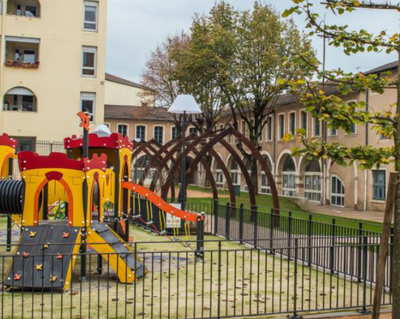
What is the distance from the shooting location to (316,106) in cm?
648

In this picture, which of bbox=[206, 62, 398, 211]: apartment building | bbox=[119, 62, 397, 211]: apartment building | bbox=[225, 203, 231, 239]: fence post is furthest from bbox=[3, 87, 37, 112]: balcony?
bbox=[225, 203, 231, 239]: fence post

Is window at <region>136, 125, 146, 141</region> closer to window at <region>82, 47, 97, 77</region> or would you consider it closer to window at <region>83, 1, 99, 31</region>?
window at <region>82, 47, 97, 77</region>

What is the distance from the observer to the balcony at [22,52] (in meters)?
32.8

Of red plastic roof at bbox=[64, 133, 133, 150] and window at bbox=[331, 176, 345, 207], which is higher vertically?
red plastic roof at bbox=[64, 133, 133, 150]

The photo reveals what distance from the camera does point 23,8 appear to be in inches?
1332

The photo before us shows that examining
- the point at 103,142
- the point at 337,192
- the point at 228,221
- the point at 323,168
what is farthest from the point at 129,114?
the point at 103,142

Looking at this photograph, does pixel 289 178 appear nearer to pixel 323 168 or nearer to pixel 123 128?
pixel 323 168

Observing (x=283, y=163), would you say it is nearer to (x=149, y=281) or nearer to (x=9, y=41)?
(x=9, y=41)

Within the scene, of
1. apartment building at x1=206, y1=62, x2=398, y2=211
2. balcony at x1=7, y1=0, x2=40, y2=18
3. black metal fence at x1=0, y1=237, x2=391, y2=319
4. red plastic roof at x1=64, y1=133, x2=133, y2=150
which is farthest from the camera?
balcony at x1=7, y1=0, x2=40, y2=18

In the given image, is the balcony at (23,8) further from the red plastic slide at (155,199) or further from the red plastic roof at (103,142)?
the red plastic slide at (155,199)

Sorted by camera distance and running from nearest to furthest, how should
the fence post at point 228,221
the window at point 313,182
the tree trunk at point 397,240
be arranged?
1. the tree trunk at point 397,240
2. the fence post at point 228,221
3. the window at point 313,182

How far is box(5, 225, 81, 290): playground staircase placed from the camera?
383 inches

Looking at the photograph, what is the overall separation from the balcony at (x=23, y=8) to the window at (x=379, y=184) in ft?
75.5

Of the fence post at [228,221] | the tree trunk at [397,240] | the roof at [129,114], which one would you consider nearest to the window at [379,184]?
the fence post at [228,221]
